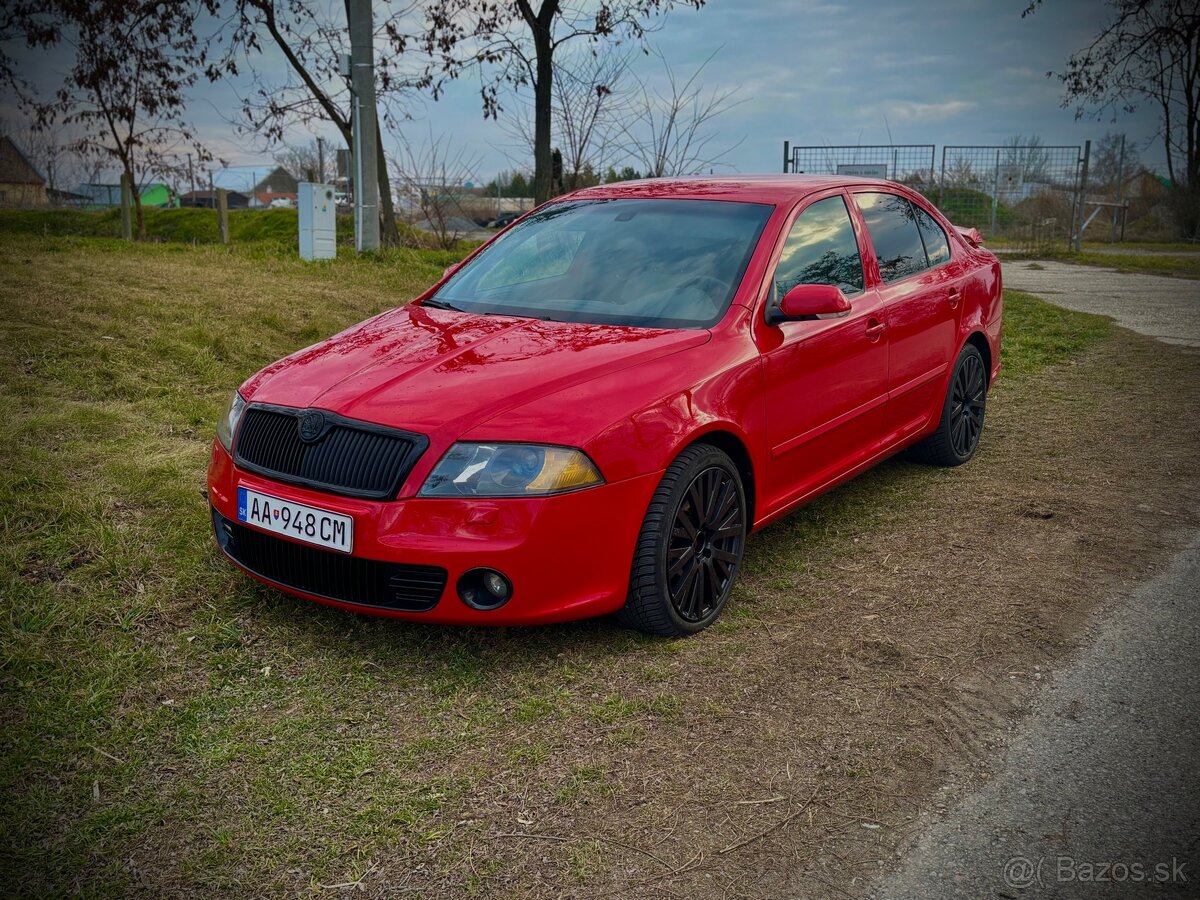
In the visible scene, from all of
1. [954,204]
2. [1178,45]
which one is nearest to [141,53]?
[954,204]

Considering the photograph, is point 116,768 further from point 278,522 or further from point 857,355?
point 857,355

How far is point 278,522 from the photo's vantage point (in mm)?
3398

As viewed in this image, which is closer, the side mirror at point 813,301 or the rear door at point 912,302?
the side mirror at point 813,301

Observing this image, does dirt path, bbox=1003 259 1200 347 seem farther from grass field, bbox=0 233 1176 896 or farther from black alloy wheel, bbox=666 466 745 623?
black alloy wheel, bbox=666 466 745 623

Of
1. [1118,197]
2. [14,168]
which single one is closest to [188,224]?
[14,168]

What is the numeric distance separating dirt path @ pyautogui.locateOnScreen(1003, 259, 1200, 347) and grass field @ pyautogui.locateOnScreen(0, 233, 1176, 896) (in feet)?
24.9

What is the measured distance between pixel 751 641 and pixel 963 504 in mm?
2128

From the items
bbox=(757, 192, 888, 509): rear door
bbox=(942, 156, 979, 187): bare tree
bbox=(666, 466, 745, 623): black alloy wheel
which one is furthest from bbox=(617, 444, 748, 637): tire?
bbox=(942, 156, 979, 187): bare tree

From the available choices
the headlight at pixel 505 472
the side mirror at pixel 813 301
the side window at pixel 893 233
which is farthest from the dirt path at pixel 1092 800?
the side window at pixel 893 233

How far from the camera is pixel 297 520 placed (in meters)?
3.34

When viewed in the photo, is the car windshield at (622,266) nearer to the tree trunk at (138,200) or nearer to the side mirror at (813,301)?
the side mirror at (813,301)

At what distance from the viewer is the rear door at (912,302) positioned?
16.3ft

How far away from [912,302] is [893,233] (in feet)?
1.35

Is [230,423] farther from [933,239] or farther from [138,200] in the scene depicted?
[138,200]
